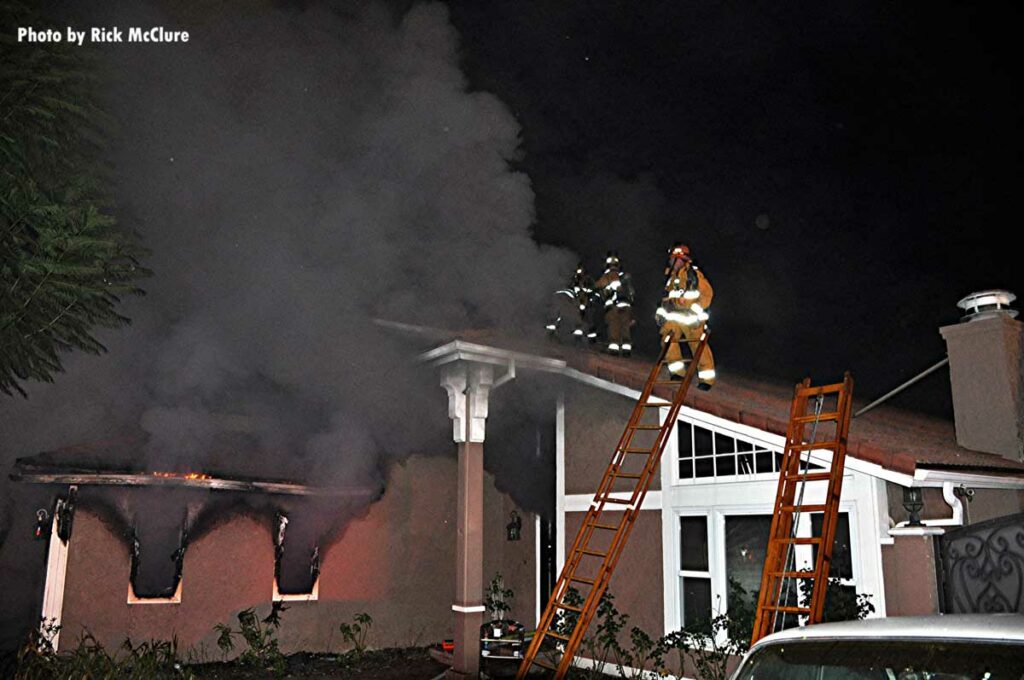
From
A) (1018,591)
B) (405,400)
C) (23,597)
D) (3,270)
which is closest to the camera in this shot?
(1018,591)

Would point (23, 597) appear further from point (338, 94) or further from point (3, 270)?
point (338, 94)

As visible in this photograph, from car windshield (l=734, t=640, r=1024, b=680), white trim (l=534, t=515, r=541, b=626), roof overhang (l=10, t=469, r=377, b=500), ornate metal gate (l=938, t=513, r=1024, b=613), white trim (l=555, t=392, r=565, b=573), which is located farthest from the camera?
white trim (l=534, t=515, r=541, b=626)

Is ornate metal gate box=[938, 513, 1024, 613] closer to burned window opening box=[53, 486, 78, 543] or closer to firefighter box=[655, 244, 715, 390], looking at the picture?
firefighter box=[655, 244, 715, 390]

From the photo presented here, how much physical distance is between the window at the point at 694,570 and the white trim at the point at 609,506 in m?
0.40

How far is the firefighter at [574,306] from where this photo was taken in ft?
33.2

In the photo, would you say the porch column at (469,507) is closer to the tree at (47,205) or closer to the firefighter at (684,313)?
the firefighter at (684,313)

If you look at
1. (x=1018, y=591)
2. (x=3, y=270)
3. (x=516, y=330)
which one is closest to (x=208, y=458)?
(x=3, y=270)

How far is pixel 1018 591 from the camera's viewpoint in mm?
4828

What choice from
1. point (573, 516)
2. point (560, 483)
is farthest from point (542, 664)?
point (560, 483)

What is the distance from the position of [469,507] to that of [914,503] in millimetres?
4233

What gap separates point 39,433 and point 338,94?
17.1 feet

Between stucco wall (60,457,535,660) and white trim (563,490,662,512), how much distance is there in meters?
1.15

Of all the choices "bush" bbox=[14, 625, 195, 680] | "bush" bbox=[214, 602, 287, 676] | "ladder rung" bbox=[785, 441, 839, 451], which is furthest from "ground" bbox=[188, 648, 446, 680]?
"ladder rung" bbox=[785, 441, 839, 451]

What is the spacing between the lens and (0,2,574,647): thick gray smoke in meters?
8.50
